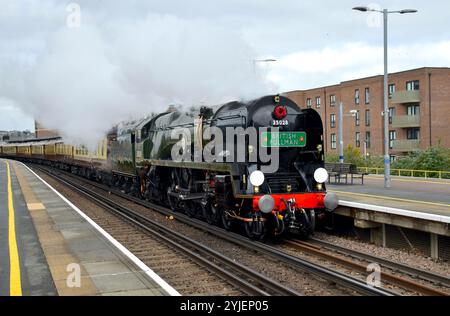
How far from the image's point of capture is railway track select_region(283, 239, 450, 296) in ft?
24.0

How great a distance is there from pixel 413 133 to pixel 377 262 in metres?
33.6

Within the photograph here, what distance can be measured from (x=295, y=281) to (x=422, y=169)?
20507 mm

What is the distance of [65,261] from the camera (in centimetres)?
851

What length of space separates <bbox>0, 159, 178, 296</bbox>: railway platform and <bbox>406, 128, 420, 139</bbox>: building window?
32.5 meters

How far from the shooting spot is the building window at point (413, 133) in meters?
39.4

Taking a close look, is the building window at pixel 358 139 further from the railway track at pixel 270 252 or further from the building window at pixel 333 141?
the railway track at pixel 270 252

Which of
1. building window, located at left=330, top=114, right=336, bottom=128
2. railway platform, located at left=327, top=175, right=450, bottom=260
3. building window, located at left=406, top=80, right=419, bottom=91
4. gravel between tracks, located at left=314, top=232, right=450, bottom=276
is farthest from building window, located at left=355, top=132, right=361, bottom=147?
gravel between tracks, located at left=314, top=232, right=450, bottom=276

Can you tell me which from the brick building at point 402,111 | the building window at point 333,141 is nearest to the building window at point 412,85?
the brick building at point 402,111

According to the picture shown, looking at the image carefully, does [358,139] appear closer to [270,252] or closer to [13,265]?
[270,252]

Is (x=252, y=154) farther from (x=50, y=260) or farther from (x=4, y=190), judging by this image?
(x=4, y=190)

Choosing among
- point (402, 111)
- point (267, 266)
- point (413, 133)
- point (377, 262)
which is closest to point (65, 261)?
point (267, 266)

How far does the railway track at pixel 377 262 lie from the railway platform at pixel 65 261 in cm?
351

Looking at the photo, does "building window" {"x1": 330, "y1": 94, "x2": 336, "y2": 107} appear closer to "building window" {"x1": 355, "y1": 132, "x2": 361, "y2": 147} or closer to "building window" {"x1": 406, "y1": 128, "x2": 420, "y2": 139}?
"building window" {"x1": 355, "y1": 132, "x2": 361, "y2": 147}
